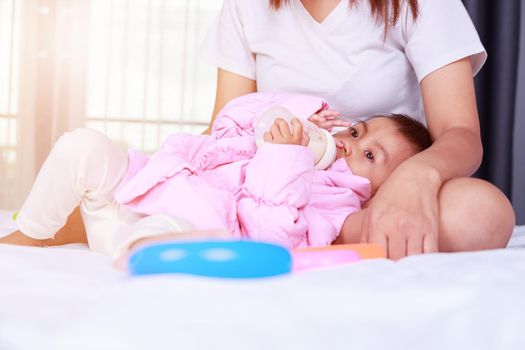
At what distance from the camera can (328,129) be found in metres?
1.35

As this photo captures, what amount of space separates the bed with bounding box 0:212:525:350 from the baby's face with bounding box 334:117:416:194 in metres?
0.66

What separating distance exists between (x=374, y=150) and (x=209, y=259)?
0.81 metres

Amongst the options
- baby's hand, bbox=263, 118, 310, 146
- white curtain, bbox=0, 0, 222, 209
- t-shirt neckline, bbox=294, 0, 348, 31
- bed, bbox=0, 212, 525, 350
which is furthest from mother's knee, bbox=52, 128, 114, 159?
white curtain, bbox=0, 0, 222, 209

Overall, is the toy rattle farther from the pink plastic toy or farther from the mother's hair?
the mother's hair

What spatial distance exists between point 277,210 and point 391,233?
0.18m

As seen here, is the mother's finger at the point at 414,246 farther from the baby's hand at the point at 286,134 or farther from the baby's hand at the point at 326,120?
the baby's hand at the point at 326,120

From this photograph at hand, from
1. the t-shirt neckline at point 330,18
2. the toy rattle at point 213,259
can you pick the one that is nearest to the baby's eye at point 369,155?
the t-shirt neckline at point 330,18

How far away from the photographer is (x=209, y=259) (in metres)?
0.58

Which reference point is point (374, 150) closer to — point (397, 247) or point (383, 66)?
point (383, 66)

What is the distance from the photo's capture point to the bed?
19.4 inches

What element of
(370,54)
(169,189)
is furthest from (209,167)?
(370,54)

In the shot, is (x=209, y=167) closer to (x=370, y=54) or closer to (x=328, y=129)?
(x=328, y=129)

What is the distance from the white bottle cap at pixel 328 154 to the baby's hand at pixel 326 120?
0.08 metres

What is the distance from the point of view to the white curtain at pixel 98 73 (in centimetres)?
357
